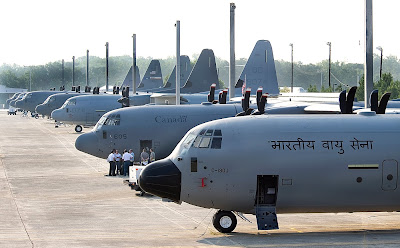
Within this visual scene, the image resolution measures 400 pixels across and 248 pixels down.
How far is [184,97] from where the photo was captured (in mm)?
59125

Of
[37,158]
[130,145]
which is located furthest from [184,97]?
[130,145]

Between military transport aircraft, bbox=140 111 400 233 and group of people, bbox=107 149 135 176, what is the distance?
15.5m

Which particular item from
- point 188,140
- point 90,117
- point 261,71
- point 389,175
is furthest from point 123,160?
point 90,117

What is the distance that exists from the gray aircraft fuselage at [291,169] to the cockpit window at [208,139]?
3 cm

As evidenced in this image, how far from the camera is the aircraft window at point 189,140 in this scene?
80.5 ft

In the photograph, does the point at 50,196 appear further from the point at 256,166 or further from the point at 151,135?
the point at 256,166

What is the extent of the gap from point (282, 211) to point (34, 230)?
8.03 m

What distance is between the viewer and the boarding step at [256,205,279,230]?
2330 centimetres

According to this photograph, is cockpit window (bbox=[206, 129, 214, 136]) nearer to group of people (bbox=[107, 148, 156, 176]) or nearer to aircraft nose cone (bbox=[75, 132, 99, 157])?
group of people (bbox=[107, 148, 156, 176])

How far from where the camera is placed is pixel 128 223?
26578mm

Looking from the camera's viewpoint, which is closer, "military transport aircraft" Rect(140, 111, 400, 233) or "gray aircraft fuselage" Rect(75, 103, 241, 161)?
"military transport aircraft" Rect(140, 111, 400, 233)

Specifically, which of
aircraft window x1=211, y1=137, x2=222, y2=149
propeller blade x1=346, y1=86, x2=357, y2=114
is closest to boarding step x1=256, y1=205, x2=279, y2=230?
aircraft window x1=211, y1=137, x2=222, y2=149

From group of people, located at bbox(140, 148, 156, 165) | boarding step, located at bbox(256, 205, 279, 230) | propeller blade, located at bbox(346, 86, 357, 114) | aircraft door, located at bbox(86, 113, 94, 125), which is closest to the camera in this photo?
boarding step, located at bbox(256, 205, 279, 230)

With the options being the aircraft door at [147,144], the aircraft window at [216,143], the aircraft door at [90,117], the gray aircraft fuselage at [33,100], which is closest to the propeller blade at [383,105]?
the aircraft window at [216,143]
